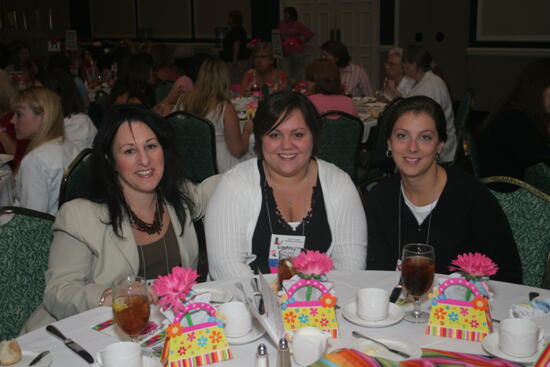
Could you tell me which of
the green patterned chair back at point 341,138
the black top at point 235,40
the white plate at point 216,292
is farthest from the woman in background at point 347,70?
the white plate at point 216,292

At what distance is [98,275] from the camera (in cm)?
221

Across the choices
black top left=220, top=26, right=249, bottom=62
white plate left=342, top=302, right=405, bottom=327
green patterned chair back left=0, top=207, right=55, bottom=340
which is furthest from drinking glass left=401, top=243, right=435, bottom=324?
black top left=220, top=26, right=249, bottom=62

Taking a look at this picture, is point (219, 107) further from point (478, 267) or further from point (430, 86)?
point (478, 267)

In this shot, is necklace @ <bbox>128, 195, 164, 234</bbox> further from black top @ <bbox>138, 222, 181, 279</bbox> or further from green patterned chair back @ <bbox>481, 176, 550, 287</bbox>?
green patterned chair back @ <bbox>481, 176, 550, 287</bbox>

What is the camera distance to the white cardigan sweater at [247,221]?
2.36m

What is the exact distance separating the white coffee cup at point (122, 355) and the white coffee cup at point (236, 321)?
0.29 m

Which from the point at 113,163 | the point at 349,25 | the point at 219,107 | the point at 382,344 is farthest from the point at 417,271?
the point at 349,25

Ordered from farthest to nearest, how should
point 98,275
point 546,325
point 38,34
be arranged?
point 38,34
point 98,275
point 546,325

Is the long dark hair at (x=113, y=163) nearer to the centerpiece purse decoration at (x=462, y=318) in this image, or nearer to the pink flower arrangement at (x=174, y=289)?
the pink flower arrangement at (x=174, y=289)

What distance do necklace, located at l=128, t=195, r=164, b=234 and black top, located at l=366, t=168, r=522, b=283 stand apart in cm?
80

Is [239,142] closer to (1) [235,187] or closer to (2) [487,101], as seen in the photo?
(1) [235,187]

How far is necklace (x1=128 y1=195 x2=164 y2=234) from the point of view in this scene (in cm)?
232

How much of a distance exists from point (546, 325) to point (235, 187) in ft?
3.91

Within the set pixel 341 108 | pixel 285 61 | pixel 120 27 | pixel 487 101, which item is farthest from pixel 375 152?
pixel 120 27
